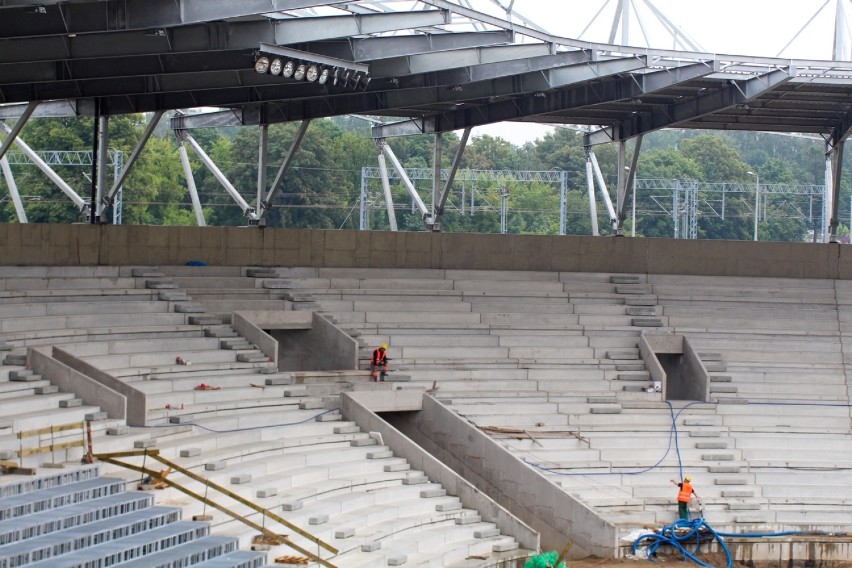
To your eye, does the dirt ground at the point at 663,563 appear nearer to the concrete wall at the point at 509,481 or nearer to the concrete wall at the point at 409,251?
the concrete wall at the point at 509,481

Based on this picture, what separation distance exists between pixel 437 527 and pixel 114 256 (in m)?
10.8

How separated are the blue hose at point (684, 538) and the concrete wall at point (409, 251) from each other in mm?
10974

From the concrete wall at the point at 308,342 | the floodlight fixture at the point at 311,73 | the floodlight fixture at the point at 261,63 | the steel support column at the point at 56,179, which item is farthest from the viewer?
the steel support column at the point at 56,179

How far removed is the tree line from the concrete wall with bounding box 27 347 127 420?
16.1 meters

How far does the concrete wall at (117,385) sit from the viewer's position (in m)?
19.0

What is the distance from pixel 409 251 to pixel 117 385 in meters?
11.3

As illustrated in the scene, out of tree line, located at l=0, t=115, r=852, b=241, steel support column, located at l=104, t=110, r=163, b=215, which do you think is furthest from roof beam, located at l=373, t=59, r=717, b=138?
steel support column, located at l=104, t=110, r=163, b=215

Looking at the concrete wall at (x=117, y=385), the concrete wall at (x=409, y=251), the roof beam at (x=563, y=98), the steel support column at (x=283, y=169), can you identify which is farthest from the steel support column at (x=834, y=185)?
the concrete wall at (x=117, y=385)

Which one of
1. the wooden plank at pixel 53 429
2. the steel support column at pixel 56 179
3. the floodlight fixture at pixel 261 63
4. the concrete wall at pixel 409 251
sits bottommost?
the wooden plank at pixel 53 429

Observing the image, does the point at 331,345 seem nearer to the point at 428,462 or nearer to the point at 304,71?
the point at 428,462

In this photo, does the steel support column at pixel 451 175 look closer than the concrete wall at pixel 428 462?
No

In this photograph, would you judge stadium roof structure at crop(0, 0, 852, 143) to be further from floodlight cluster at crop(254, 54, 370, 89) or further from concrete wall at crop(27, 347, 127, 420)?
concrete wall at crop(27, 347, 127, 420)

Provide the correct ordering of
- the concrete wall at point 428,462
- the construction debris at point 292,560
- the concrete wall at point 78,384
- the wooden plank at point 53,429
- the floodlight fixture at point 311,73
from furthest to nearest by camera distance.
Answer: the floodlight fixture at point 311,73 → the concrete wall at point 428,462 → the concrete wall at point 78,384 → the wooden plank at point 53,429 → the construction debris at point 292,560

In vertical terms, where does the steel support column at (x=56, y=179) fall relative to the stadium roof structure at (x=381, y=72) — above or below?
below
